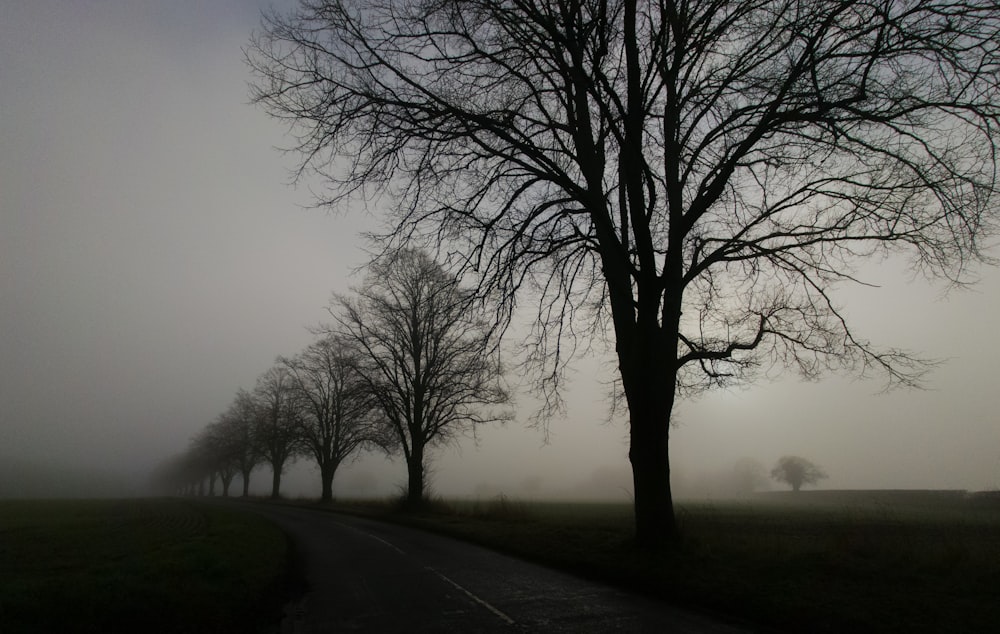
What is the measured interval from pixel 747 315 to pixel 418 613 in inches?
398

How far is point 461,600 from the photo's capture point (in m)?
7.42

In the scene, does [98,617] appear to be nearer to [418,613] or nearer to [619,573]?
[418,613]

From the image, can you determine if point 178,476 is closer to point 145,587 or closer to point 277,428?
point 277,428

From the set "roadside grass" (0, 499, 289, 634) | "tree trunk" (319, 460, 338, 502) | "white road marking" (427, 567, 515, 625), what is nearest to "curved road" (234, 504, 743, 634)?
"white road marking" (427, 567, 515, 625)

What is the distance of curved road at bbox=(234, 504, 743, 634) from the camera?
617 centimetres

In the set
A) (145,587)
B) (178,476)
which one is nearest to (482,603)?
(145,587)

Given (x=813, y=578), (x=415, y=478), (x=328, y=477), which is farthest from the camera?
(x=328, y=477)

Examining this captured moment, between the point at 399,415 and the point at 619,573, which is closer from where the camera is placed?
the point at 619,573

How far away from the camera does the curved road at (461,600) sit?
6.17 meters

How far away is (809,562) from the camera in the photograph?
848 cm

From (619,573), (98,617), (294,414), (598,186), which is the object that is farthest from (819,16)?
(294,414)

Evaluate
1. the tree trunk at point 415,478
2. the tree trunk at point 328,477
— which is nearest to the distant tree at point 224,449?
the tree trunk at point 328,477

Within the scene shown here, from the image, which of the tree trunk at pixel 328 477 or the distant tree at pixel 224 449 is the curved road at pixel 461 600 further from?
the distant tree at pixel 224 449

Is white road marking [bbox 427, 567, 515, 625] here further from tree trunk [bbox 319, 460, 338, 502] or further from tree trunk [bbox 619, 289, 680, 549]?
tree trunk [bbox 319, 460, 338, 502]
